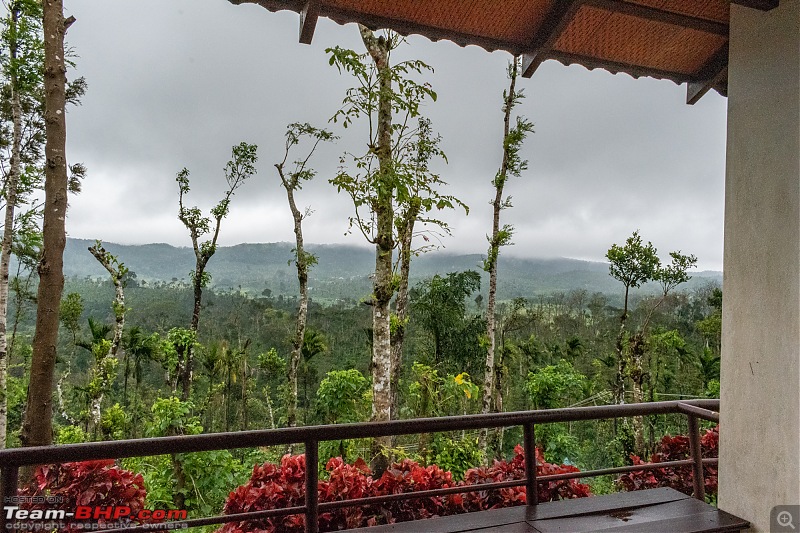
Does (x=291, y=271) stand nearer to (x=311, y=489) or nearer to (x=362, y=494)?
(x=362, y=494)

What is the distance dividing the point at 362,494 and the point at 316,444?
106 centimetres

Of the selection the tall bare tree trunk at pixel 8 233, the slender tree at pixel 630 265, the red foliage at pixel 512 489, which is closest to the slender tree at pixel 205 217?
the tall bare tree trunk at pixel 8 233

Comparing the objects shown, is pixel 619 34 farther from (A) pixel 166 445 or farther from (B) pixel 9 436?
(B) pixel 9 436

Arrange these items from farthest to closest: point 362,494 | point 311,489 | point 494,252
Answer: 1. point 494,252
2. point 362,494
3. point 311,489

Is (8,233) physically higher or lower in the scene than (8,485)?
higher

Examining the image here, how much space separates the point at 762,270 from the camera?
140 centimetres

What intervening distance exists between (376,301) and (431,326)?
930 centimetres

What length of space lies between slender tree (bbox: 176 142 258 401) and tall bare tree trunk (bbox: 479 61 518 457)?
22.6ft

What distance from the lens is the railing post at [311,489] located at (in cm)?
150

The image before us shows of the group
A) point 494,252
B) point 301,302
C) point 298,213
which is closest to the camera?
point 494,252

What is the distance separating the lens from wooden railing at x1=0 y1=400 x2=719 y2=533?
123 cm

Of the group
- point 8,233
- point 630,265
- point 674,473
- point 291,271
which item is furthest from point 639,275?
point 291,271

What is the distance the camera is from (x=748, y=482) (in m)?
1.47

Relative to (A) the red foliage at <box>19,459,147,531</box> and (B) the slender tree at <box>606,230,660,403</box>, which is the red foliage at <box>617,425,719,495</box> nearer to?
(A) the red foliage at <box>19,459,147,531</box>
